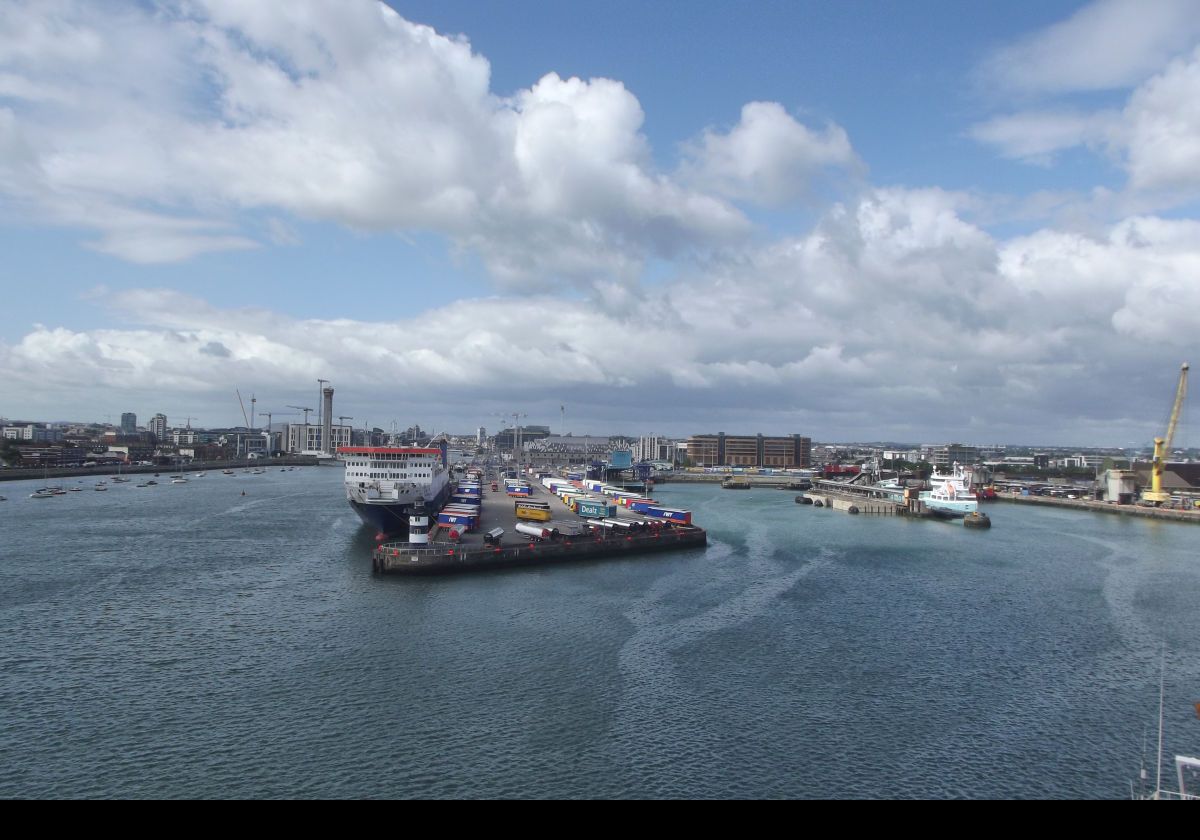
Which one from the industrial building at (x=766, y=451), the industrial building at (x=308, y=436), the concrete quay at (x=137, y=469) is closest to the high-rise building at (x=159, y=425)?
→ the industrial building at (x=308, y=436)

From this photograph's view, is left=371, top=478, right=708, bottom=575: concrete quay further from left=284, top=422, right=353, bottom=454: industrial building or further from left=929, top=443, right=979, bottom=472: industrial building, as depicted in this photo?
left=284, top=422, right=353, bottom=454: industrial building

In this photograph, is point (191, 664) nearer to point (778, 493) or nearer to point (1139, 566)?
point (1139, 566)

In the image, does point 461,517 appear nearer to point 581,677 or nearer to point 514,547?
point 514,547

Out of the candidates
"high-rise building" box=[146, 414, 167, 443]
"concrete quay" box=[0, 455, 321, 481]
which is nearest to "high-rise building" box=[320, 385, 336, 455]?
"concrete quay" box=[0, 455, 321, 481]

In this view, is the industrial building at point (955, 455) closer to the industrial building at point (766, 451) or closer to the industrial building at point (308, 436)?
the industrial building at point (766, 451)

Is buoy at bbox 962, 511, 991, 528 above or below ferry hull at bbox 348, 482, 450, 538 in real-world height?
below

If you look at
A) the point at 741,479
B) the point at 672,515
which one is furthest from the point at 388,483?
the point at 741,479

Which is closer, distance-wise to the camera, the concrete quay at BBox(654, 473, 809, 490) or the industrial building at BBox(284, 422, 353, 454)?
the concrete quay at BBox(654, 473, 809, 490)
